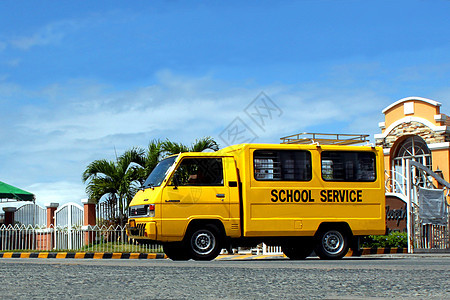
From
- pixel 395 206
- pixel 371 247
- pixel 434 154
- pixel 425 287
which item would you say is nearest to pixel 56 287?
pixel 425 287

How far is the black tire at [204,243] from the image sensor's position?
43.3ft

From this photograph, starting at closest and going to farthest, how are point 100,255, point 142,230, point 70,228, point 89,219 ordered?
point 142,230
point 100,255
point 89,219
point 70,228

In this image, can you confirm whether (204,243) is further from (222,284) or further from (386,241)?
(386,241)

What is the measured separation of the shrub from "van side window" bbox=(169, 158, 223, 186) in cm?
902

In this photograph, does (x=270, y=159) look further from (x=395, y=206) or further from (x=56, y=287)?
(x=395, y=206)

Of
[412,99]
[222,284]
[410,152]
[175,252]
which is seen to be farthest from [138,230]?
[410,152]

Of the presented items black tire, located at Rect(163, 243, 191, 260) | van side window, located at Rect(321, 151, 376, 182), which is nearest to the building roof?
van side window, located at Rect(321, 151, 376, 182)

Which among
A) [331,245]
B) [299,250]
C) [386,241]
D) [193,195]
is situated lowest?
[386,241]

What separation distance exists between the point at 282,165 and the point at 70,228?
14490 millimetres

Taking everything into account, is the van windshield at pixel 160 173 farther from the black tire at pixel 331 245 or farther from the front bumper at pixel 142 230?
the black tire at pixel 331 245

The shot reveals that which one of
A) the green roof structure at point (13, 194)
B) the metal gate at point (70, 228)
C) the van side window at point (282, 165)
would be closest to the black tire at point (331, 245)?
the van side window at point (282, 165)

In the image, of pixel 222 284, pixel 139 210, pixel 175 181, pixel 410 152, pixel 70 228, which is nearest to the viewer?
pixel 222 284

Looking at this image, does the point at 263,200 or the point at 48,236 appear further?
the point at 48,236

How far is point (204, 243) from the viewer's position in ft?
43.5
